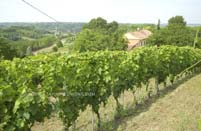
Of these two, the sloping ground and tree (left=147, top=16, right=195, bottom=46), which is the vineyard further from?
tree (left=147, top=16, right=195, bottom=46)

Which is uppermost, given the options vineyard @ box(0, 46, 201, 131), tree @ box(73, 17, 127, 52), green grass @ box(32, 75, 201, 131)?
vineyard @ box(0, 46, 201, 131)

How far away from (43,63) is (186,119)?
3.93 metres

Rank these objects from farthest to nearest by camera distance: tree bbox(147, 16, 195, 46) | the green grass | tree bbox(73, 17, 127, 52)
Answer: tree bbox(73, 17, 127, 52), tree bbox(147, 16, 195, 46), the green grass

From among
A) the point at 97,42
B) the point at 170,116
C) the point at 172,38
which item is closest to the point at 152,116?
the point at 170,116

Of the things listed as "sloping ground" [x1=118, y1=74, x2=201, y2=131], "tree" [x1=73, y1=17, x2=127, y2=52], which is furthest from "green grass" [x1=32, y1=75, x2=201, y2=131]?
"tree" [x1=73, y1=17, x2=127, y2=52]

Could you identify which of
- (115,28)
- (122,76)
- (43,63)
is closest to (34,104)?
(43,63)

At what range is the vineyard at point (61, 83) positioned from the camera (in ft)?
16.8

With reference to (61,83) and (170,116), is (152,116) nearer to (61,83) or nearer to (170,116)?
(170,116)

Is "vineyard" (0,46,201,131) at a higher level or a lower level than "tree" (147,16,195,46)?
higher

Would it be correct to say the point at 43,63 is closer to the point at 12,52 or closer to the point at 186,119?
A: the point at 186,119

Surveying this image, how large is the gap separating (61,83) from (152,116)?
318 centimetres

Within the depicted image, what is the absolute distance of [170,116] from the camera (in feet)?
28.5

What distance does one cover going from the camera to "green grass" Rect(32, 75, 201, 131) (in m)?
7.93

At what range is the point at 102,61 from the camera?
341 inches
